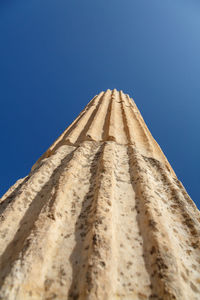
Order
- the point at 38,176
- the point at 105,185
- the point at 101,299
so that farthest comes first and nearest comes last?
the point at 38,176 → the point at 105,185 → the point at 101,299

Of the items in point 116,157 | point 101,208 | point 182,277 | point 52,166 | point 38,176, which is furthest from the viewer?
point 116,157

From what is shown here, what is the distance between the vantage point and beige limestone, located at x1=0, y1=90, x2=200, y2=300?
82cm

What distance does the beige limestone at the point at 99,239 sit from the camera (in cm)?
82

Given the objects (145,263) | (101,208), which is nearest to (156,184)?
(101,208)

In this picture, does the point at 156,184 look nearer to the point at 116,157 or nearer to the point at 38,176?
the point at 116,157

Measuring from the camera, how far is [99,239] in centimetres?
100

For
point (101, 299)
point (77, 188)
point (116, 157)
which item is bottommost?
point (101, 299)

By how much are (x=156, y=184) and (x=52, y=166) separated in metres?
1.04

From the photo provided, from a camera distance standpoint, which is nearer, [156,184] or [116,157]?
[156,184]

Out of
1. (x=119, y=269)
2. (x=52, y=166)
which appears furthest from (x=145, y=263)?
(x=52, y=166)

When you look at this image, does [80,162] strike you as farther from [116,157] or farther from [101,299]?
[101,299]

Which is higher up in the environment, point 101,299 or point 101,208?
point 101,208

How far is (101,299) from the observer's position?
2.47ft

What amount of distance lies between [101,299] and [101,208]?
1.69 ft
